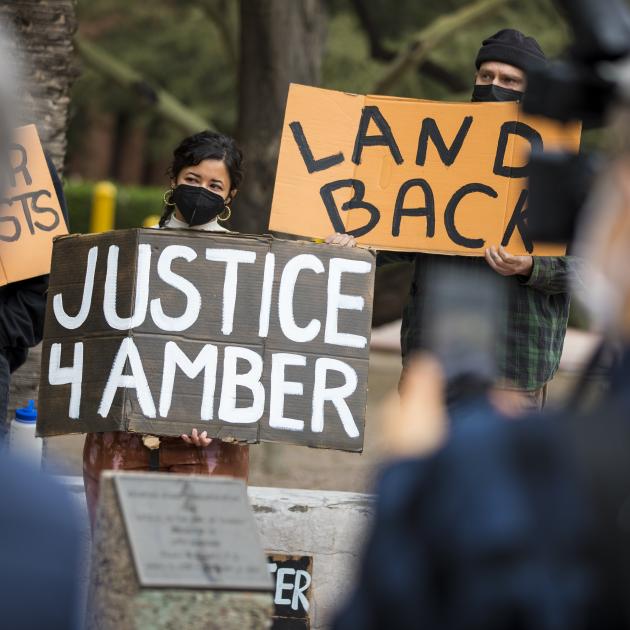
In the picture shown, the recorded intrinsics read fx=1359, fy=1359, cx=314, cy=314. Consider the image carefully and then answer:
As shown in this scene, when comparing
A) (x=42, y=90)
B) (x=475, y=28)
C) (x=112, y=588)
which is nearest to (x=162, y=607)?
(x=112, y=588)

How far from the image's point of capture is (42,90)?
23.0ft

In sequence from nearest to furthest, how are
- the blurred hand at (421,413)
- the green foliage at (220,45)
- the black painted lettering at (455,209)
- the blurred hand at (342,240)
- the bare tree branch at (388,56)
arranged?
the blurred hand at (421,413), the blurred hand at (342,240), the black painted lettering at (455,209), the bare tree branch at (388,56), the green foliage at (220,45)

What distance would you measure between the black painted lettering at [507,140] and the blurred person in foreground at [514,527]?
349cm

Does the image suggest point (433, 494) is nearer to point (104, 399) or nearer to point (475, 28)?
point (104, 399)

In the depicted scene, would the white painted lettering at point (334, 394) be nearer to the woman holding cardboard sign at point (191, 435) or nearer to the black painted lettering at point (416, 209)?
the woman holding cardboard sign at point (191, 435)

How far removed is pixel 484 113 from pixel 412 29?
10.4 meters

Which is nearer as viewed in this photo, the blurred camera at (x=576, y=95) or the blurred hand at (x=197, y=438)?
the blurred camera at (x=576, y=95)

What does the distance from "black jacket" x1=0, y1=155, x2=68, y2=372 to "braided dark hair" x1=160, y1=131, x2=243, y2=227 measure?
71 centimetres

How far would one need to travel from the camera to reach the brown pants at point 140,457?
441 cm

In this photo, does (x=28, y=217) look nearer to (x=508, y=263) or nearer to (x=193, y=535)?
(x=508, y=263)

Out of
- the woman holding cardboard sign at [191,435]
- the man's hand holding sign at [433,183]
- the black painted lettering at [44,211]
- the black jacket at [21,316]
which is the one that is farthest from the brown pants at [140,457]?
the black painted lettering at [44,211]

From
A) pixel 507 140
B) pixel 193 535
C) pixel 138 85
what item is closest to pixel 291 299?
pixel 507 140

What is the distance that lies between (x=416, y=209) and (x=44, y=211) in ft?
4.72

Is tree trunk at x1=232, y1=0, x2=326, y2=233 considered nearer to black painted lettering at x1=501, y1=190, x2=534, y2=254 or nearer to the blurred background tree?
the blurred background tree
